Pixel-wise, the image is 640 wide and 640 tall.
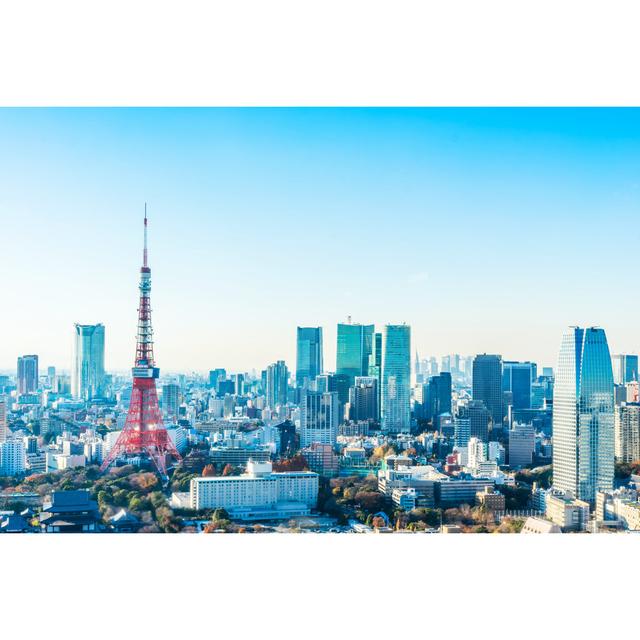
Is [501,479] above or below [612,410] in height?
below

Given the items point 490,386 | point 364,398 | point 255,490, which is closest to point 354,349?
point 364,398

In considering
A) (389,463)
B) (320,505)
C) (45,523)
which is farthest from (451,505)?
(45,523)

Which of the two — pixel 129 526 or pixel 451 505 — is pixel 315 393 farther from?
pixel 129 526

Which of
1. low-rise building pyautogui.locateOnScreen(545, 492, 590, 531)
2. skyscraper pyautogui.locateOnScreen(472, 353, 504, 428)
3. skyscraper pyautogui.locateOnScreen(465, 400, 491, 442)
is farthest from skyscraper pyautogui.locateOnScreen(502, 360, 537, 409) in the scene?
low-rise building pyautogui.locateOnScreen(545, 492, 590, 531)

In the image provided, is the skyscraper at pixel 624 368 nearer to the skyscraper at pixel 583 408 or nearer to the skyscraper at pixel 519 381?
the skyscraper at pixel 583 408

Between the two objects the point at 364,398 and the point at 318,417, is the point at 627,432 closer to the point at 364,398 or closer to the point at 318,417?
the point at 318,417

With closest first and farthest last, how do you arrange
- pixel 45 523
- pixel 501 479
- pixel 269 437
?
pixel 45 523
pixel 501 479
pixel 269 437

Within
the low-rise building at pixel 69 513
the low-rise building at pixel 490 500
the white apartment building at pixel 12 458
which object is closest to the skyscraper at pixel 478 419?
the low-rise building at pixel 490 500
